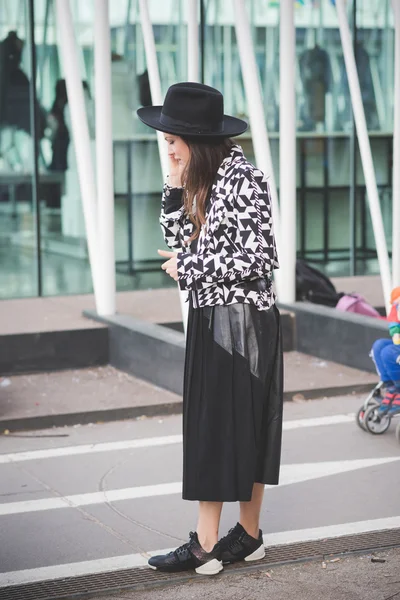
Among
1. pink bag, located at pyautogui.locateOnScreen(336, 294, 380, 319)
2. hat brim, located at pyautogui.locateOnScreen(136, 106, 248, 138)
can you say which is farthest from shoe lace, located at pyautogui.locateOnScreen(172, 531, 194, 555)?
pink bag, located at pyautogui.locateOnScreen(336, 294, 380, 319)

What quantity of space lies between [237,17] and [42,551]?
6.43 m

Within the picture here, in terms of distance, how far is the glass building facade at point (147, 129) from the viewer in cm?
1302

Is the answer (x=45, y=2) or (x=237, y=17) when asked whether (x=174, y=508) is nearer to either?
(x=237, y=17)

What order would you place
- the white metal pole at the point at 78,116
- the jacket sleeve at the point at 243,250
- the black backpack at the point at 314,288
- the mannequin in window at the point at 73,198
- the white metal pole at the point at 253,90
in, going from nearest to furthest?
the jacket sleeve at the point at 243,250 < the white metal pole at the point at 78,116 < the white metal pole at the point at 253,90 < the black backpack at the point at 314,288 < the mannequin in window at the point at 73,198

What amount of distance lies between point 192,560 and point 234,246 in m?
1.44

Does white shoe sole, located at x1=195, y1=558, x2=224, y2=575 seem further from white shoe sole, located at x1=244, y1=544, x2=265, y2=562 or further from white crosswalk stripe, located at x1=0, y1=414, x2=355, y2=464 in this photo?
white crosswalk stripe, located at x1=0, y1=414, x2=355, y2=464

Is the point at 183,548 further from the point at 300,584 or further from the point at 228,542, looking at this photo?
the point at 300,584

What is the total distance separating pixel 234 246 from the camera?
4.73m

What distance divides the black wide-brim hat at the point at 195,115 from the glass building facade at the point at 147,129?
7.57 meters

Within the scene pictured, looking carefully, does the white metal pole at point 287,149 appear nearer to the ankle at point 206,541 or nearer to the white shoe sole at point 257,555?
the white shoe sole at point 257,555

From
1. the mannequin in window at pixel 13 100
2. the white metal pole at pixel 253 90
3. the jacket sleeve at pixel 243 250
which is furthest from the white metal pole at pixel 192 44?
the jacket sleeve at pixel 243 250

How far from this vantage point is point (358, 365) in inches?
384

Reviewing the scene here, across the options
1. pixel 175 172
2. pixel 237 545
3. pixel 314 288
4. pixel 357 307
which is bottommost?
pixel 237 545

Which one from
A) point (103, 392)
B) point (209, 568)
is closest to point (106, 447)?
point (103, 392)
